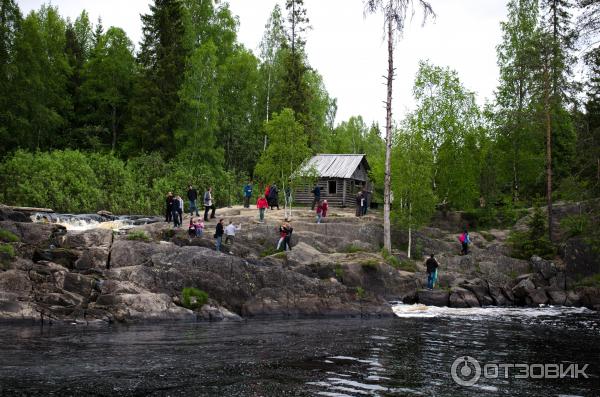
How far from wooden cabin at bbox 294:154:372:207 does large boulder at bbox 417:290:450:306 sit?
20667mm

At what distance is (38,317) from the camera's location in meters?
18.6

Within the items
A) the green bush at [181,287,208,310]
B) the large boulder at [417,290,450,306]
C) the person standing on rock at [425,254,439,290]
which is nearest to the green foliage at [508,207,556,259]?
the person standing on rock at [425,254,439,290]

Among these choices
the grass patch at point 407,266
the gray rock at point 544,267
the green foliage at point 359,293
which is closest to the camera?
the green foliage at point 359,293

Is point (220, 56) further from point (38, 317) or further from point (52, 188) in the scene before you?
point (38, 317)

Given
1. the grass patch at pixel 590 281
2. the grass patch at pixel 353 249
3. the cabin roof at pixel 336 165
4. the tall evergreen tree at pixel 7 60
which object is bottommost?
the grass patch at pixel 590 281

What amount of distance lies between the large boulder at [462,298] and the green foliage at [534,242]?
9801 mm

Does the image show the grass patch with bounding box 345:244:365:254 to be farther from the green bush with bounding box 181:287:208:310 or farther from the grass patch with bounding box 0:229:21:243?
the grass patch with bounding box 0:229:21:243

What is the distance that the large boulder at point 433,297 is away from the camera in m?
28.7

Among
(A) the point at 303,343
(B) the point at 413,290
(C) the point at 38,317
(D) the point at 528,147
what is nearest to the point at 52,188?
(C) the point at 38,317

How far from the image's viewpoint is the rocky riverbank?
20281 mm

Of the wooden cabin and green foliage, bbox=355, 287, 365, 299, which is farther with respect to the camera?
the wooden cabin

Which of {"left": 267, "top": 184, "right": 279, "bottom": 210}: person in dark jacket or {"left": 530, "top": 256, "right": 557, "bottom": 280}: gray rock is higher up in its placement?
{"left": 267, "top": 184, "right": 279, "bottom": 210}: person in dark jacket

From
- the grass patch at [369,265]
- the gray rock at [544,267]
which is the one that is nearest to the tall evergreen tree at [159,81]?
the grass patch at [369,265]
